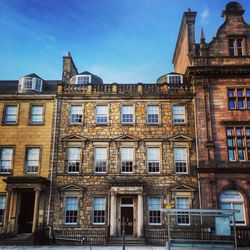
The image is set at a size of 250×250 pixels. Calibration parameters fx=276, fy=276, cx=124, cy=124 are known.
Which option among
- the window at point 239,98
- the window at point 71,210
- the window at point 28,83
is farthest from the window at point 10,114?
the window at point 239,98

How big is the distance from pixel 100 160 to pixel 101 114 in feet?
12.4

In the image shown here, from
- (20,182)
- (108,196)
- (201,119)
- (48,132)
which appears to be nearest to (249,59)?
(201,119)

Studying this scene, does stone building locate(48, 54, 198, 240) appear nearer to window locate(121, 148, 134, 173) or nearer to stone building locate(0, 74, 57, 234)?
window locate(121, 148, 134, 173)

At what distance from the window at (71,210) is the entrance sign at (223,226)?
32.9ft

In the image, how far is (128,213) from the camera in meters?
20.4

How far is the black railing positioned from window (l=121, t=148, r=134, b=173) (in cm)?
453

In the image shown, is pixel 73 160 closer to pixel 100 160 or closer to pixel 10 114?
pixel 100 160

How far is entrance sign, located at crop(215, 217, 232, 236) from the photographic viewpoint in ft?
50.6

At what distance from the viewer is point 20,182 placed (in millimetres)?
19781

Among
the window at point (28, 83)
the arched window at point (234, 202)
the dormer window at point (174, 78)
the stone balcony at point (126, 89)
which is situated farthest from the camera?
the dormer window at point (174, 78)

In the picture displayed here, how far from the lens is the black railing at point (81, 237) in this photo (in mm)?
18859

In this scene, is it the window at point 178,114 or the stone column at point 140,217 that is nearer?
the stone column at point 140,217

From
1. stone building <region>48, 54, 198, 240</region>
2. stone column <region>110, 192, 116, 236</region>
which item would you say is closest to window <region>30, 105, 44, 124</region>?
stone building <region>48, 54, 198, 240</region>

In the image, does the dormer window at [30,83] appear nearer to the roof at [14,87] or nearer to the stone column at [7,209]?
the roof at [14,87]
